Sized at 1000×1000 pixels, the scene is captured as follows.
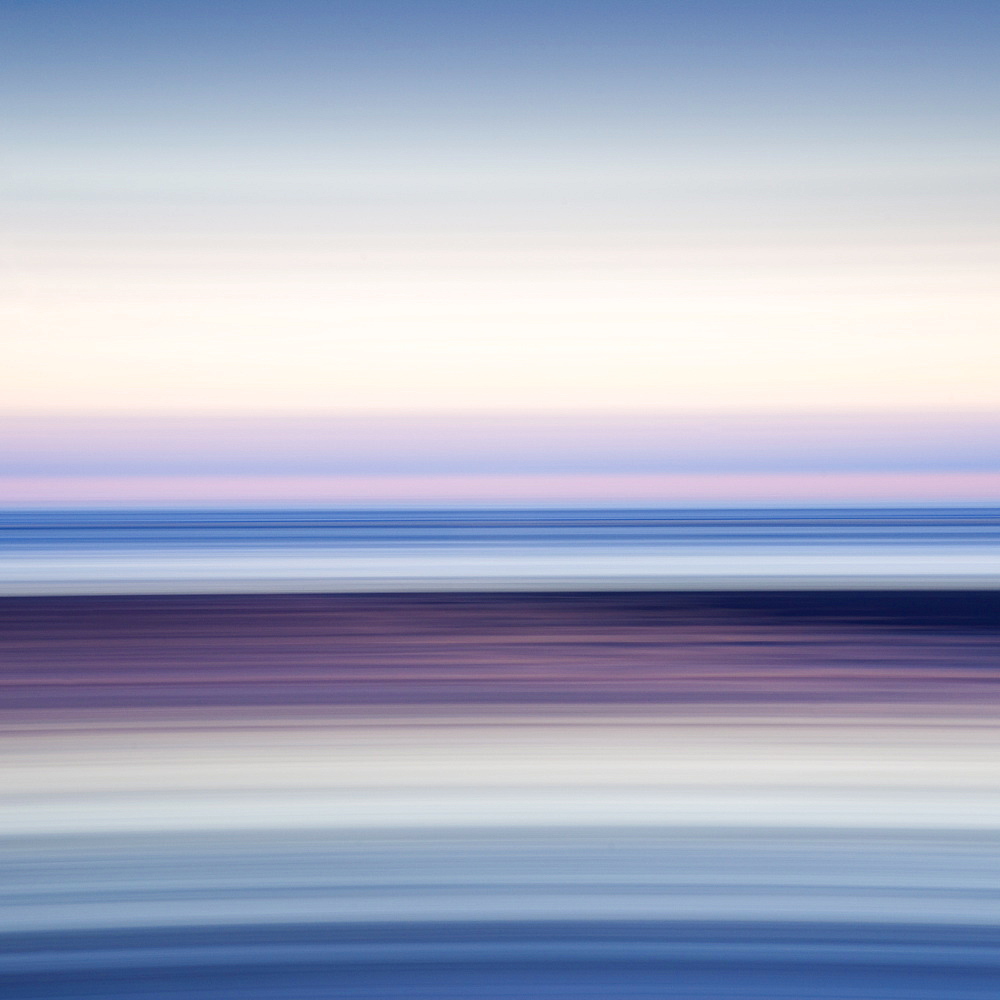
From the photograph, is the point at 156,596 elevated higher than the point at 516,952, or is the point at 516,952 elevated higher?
the point at 156,596

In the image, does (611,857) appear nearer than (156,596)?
Yes

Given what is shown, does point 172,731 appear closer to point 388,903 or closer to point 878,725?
point 388,903

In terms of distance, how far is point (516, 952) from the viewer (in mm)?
708

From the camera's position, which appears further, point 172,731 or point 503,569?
point 503,569

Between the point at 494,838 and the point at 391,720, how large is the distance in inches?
8.2

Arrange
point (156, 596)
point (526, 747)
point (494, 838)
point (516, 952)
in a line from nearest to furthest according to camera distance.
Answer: point (516, 952), point (494, 838), point (526, 747), point (156, 596)

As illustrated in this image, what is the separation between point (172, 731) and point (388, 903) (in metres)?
0.33

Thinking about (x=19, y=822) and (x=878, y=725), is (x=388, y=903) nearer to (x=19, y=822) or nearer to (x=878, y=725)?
(x=19, y=822)

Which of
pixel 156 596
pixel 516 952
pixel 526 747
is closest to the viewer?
pixel 516 952

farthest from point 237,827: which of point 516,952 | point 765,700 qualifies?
point 765,700

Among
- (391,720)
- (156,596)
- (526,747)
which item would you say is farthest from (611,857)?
(156,596)

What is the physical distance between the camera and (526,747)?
3.13ft

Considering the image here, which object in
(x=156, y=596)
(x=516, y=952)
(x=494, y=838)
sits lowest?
(x=516, y=952)

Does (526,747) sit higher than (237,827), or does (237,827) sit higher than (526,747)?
(526,747)
